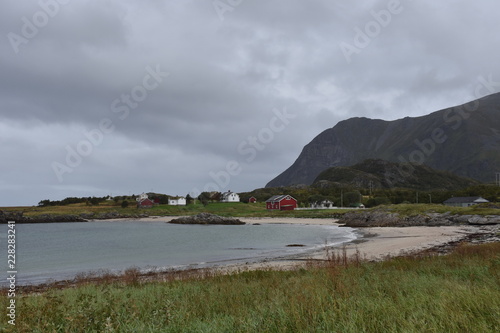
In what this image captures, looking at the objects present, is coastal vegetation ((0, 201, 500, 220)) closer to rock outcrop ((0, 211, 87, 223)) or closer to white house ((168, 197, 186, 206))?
rock outcrop ((0, 211, 87, 223))

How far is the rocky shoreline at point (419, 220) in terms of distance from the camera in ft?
206

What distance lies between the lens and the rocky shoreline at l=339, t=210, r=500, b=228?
62853 millimetres

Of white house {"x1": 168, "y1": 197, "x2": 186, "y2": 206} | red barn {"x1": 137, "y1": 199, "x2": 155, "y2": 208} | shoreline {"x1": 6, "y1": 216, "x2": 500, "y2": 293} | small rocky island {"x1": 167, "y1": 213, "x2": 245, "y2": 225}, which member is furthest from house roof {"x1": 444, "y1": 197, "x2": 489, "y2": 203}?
red barn {"x1": 137, "y1": 199, "x2": 155, "y2": 208}

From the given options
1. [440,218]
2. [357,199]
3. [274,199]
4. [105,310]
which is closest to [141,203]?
[274,199]

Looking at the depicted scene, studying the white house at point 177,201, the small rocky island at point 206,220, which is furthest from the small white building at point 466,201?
the white house at point 177,201

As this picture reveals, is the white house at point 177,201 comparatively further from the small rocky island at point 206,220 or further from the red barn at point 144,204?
the small rocky island at point 206,220

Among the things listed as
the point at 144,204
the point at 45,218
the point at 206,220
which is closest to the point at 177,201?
the point at 144,204

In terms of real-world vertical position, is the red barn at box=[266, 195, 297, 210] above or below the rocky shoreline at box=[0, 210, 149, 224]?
above

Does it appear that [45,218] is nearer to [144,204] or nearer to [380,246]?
[144,204]

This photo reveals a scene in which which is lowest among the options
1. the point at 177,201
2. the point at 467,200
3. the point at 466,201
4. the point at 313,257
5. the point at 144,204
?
the point at 313,257

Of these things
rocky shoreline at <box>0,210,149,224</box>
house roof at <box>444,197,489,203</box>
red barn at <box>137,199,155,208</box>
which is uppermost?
red barn at <box>137,199,155,208</box>

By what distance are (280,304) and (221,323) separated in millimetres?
1362

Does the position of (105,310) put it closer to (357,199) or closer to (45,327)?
(45,327)

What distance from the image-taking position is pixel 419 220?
71875 millimetres
